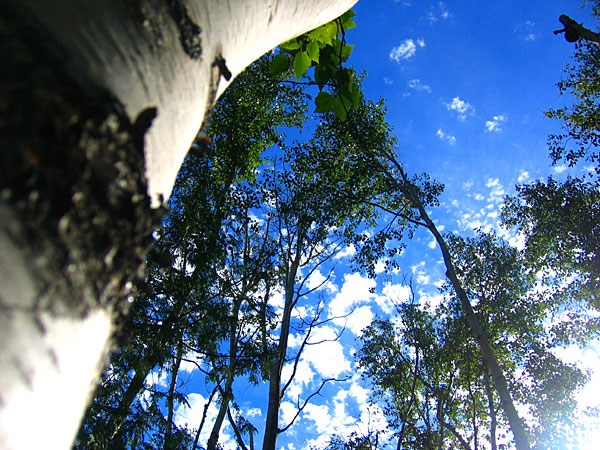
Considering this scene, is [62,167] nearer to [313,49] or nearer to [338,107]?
[338,107]

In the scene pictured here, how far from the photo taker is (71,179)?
0.27 meters

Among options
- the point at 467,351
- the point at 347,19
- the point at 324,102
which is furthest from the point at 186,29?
the point at 467,351

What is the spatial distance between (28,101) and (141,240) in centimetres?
18

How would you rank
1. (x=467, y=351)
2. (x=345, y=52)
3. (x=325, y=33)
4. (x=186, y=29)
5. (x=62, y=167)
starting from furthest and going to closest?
1. (x=467, y=351)
2. (x=345, y=52)
3. (x=325, y=33)
4. (x=186, y=29)
5. (x=62, y=167)

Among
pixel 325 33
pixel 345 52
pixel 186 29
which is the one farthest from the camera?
pixel 345 52

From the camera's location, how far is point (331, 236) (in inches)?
370

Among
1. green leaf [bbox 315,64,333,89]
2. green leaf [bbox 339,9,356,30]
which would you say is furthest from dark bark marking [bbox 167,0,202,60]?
green leaf [bbox 339,9,356,30]

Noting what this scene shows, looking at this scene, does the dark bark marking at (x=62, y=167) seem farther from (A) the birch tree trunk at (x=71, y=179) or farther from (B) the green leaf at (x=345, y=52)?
(B) the green leaf at (x=345, y=52)

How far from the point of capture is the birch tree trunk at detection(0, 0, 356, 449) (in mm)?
220

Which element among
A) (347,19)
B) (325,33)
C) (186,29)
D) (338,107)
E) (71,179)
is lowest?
(71,179)

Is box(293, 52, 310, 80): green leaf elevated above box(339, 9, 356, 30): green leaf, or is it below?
below

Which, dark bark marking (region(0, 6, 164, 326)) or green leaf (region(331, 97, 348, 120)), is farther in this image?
green leaf (region(331, 97, 348, 120))

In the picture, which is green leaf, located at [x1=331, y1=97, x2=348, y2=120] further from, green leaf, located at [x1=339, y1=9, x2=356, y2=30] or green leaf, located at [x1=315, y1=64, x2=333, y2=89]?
green leaf, located at [x1=339, y1=9, x2=356, y2=30]

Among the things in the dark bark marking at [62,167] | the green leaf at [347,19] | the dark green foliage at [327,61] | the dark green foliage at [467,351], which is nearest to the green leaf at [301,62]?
the dark green foliage at [327,61]
